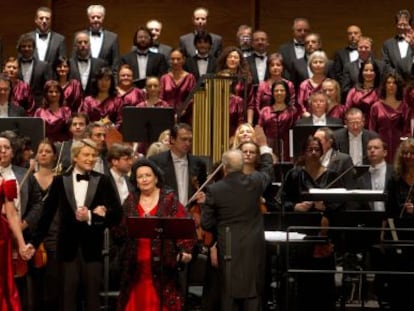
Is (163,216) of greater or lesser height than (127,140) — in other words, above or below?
below

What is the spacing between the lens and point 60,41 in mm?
12398

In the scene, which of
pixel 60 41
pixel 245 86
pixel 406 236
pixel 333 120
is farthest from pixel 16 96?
pixel 406 236

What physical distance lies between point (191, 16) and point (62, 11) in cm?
162

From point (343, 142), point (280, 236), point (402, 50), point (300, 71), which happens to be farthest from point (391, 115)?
point (280, 236)

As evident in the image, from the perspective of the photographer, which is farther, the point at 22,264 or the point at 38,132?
the point at 38,132

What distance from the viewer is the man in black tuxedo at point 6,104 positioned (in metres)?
10.7

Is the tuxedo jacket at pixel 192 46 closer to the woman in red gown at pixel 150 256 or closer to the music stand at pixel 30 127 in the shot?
the music stand at pixel 30 127

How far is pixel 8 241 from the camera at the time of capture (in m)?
7.70

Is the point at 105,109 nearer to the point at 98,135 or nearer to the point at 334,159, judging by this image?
the point at 98,135

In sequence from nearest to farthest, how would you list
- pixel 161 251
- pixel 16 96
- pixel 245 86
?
pixel 161 251, pixel 245 86, pixel 16 96

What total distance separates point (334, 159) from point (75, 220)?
217 centimetres

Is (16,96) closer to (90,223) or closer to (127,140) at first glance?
(127,140)

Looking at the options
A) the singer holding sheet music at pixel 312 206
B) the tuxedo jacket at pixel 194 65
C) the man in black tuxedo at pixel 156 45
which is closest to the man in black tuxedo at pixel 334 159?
the singer holding sheet music at pixel 312 206

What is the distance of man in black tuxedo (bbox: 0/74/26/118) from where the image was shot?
35.2 ft
